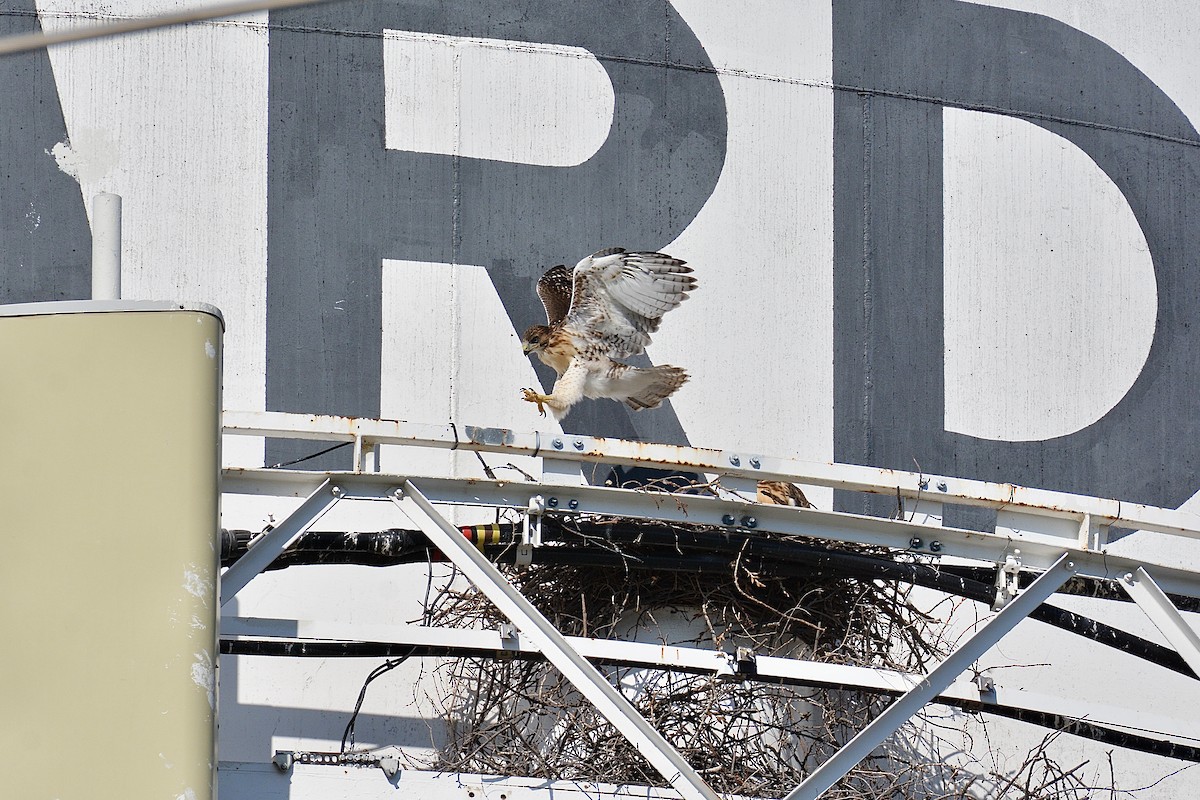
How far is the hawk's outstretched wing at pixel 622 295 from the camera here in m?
7.00

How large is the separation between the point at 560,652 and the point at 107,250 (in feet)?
Result: 6.11

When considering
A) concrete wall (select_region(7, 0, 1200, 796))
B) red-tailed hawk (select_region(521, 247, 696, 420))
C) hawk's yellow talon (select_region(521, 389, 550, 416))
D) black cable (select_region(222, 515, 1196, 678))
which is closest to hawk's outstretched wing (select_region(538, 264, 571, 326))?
red-tailed hawk (select_region(521, 247, 696, 420))

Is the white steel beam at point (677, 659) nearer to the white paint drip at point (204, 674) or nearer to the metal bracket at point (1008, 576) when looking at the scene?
the metal bracket at point (1008, 576)

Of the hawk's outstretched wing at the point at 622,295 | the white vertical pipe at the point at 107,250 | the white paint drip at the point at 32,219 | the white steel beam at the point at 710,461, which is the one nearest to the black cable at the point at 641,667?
the white steel beam at the point at 710,461

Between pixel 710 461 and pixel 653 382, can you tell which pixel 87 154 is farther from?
pixel 710 461

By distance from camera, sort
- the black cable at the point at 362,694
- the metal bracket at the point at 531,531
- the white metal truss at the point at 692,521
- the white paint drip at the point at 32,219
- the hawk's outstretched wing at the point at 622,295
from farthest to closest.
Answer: the white paint drip at the point at 32,219, the hawk's outstretched wing at the point at 622,295, the black cable at the point at 362,694, the metal bracket at the point at 531,531, the white metal truss at the point at 692,521

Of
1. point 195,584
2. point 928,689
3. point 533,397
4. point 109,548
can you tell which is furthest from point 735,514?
point 109,548

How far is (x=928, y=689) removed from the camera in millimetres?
5512

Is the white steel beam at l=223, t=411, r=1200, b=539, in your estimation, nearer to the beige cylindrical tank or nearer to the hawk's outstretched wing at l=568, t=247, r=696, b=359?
the beige cylindrical tank

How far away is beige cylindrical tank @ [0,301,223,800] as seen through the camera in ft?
14.0

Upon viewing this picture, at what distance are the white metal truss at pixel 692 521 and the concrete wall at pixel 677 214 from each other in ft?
5.01

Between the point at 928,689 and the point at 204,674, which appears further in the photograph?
the point at 928,689

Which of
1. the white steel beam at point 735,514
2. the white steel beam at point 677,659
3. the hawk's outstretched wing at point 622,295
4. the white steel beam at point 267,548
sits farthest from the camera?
the hawk's outstretched wing at point 622,295

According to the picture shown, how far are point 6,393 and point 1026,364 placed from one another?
4.85m
